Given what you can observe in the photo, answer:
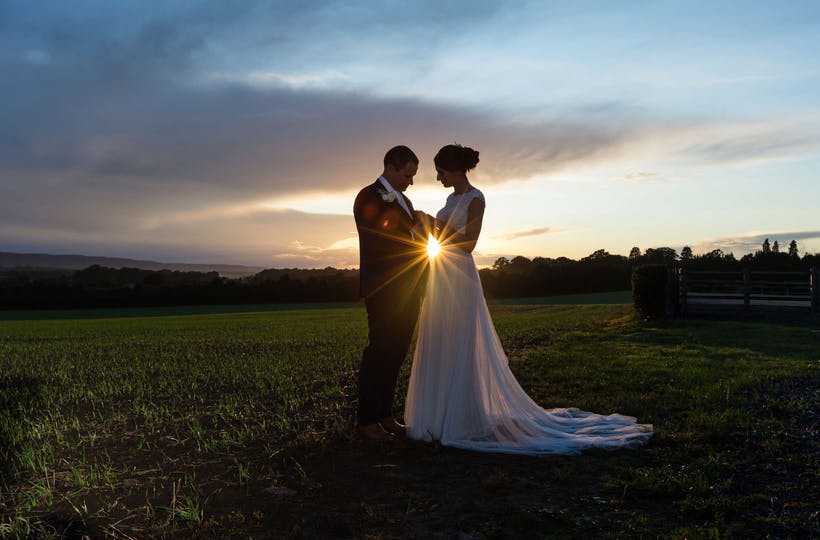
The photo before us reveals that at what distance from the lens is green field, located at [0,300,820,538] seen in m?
4.17

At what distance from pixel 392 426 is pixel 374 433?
36 centimetres

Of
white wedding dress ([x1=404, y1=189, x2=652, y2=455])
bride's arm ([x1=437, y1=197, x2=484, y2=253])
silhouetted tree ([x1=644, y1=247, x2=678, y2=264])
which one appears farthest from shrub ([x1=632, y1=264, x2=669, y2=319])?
silhouetted tree ([x1=644, y1=247, x2=678, y2=264])

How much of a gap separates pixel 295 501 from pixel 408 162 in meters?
3.35

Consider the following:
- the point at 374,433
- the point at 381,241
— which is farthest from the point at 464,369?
the point at 381,241

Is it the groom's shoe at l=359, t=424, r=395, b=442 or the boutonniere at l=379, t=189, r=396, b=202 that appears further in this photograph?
the groom's shoe at l=359, t=424, r=395, b=442

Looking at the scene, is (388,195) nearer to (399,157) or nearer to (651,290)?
(399,157)

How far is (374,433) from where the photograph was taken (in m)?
Answer: 6.28

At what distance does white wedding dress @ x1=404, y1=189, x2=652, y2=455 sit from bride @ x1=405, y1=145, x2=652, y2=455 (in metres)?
0.01

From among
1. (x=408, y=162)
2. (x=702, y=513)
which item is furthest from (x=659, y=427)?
(x=408, y=162)

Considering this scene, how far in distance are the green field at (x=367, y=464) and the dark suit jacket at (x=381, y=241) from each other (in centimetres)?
166

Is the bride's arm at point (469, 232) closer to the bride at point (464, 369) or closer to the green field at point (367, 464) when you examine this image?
the bride at point (464, 369)

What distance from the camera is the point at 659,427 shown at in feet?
21.8

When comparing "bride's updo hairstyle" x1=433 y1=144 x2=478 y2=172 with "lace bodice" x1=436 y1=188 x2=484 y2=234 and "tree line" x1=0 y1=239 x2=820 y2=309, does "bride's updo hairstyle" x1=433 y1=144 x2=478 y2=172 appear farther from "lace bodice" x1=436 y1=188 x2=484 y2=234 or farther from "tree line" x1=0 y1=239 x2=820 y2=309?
"tree line" x1=0 y1=239 x2=820 y2=309

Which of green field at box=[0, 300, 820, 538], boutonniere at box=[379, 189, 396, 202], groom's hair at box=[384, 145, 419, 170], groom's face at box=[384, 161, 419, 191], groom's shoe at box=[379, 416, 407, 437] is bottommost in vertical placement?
green field at box=[0, 300, 820, 538]
